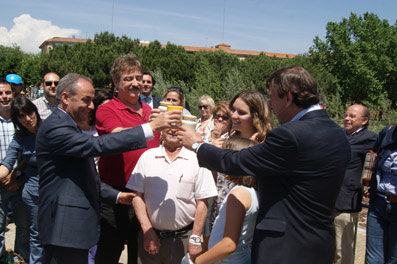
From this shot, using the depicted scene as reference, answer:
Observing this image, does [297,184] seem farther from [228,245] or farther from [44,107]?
[44,107]

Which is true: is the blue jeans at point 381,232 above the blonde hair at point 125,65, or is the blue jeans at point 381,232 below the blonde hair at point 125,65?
below

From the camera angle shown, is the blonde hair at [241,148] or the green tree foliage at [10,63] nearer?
the blonde hair at [241,148]

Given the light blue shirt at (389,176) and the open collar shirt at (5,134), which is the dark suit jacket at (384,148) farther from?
the open collar shirt at (5,134)

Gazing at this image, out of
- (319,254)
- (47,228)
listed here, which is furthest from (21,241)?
(319,254)

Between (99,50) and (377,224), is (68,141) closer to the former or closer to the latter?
(377,224)

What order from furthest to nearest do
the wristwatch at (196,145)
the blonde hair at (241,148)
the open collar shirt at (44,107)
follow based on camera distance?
the open collar shirt at (44,107)
the wristwatch at (196,145)
the blonde hair at (241,148)

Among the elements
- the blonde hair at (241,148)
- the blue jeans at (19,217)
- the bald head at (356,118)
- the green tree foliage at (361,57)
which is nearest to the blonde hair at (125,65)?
the blonde hair at (241,148)

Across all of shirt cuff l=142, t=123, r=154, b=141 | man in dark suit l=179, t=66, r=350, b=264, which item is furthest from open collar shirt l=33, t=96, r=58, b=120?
man in dark suit l=179, t=66, r=350, b=264

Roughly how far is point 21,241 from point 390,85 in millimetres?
59894

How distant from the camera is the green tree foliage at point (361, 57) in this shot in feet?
166

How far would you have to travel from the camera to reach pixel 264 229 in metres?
2.04

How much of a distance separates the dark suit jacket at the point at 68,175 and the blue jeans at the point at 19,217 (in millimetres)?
2391

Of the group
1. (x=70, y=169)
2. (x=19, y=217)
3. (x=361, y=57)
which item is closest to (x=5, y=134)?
(x=19, y=217)

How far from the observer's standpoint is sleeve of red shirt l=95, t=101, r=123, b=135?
3.09 metres
